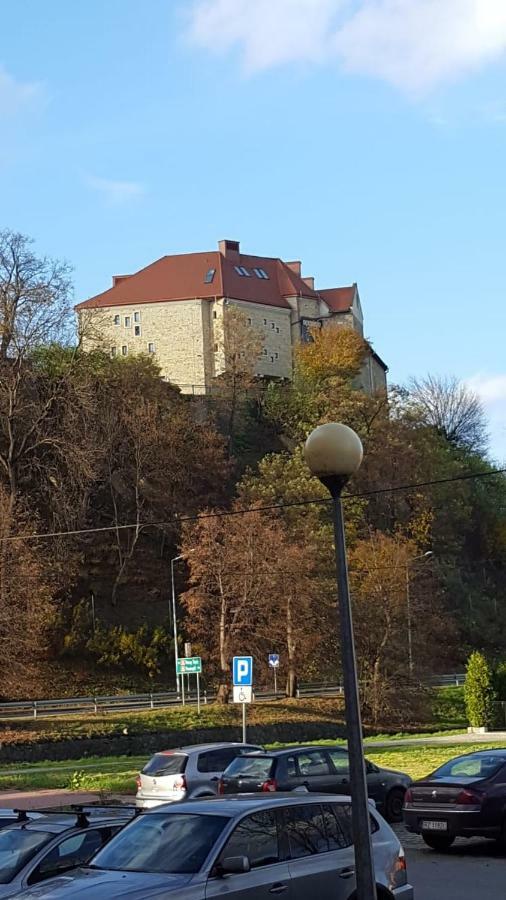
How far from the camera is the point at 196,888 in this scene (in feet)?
29.6

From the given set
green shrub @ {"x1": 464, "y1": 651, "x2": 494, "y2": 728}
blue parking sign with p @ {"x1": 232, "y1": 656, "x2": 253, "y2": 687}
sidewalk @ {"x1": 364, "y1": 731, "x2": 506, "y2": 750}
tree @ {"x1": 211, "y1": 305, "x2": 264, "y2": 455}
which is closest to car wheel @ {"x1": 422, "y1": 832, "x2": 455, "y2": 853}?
blue parking sign with p @ {"x1": 232, "y1": 656, "x2": 253, "y2": 687}

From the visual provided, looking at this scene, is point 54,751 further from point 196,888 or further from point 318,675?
point 196,888

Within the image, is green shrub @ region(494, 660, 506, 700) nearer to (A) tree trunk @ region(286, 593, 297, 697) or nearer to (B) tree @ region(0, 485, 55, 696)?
(A) tree trunk @ region(286, 593, 297, 697)

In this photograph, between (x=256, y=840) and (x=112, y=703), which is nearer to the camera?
Answer: (x=256, y=840)

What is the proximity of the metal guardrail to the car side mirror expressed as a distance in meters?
44.4

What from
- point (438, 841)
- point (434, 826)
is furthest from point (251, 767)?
point (434, 826)

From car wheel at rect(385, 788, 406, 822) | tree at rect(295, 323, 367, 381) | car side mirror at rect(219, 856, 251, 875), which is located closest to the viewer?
car side mirror at rect(219, 856, 251, 875)

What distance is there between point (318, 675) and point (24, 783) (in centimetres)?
3830

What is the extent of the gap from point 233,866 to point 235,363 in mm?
90431

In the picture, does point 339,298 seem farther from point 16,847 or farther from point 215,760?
point 16,847

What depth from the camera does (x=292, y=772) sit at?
19641 mm

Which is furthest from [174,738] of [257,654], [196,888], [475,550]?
[475,550]

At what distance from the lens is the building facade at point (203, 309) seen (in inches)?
4478

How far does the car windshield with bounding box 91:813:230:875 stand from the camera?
944 cm
